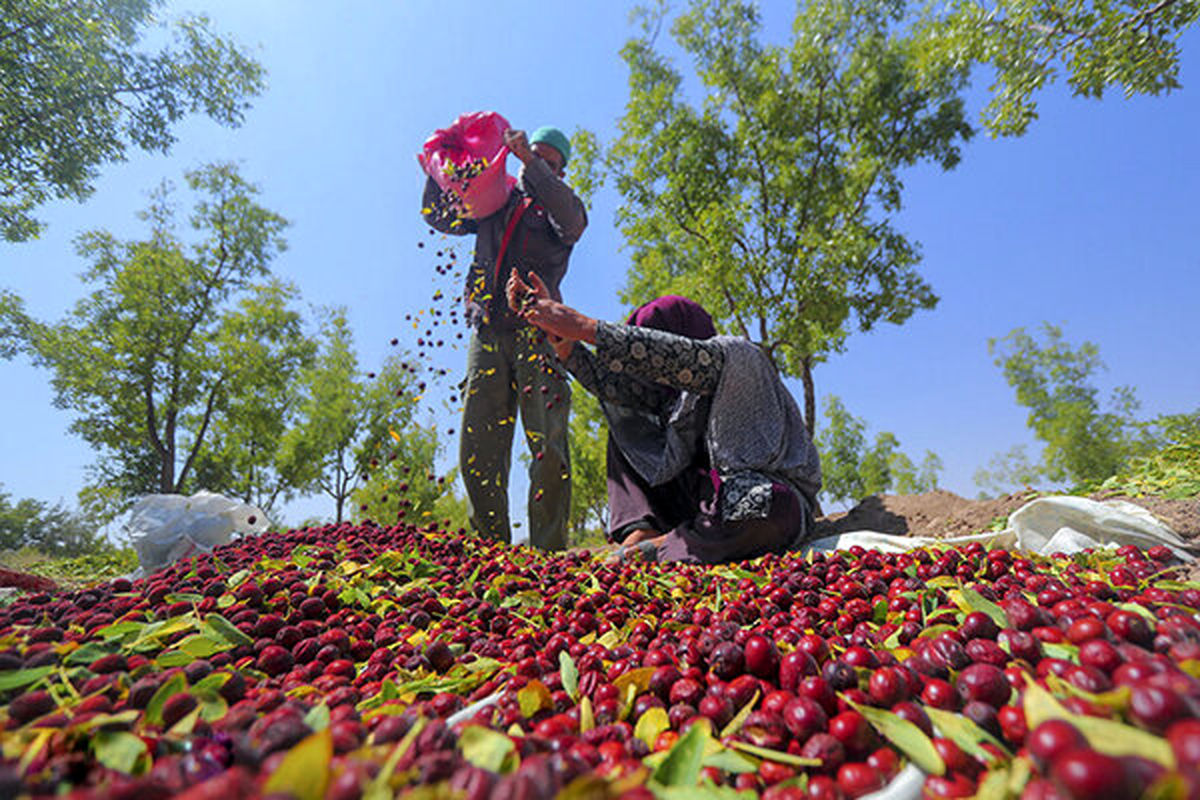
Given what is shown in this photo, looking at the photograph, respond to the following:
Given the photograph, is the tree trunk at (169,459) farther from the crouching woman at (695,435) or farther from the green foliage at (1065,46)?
the green foliage at (1065,46)

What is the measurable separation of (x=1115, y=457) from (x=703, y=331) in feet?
68.5

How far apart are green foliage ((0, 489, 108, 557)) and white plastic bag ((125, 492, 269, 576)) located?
20.3 meters

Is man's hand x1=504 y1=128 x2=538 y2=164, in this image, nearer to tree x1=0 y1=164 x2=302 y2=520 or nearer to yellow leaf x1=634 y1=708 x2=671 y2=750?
yellow leaf x1=634 y1=708 x2=671 y2=750

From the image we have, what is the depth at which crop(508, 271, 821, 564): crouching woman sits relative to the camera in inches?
107

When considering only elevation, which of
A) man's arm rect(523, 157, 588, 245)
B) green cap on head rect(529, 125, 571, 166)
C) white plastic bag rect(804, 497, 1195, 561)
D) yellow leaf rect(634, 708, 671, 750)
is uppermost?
green cap on head rect(529, 125, 571, 166)

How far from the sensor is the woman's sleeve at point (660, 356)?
9.36 ft

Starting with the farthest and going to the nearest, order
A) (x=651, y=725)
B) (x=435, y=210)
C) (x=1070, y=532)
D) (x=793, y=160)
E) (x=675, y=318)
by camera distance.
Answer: (x=793, y=160)
(x=435, y=210)
(x=675, y=318)
(x=1070, y=532)
(x=651, y=725)

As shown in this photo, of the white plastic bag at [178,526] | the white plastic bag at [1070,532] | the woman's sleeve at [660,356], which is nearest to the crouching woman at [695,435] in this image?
the woman's sleeve at [660,356]

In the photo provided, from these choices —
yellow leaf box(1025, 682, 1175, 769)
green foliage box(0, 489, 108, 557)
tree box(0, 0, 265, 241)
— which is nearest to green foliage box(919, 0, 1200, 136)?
yellow leaf box(1025, 682, 1175, 769)

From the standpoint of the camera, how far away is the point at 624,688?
1035 millimetres

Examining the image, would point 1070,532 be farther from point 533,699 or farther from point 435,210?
point 435,210

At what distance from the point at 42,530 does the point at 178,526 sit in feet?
87.3

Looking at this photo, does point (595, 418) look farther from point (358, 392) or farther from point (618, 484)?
point (618, 484)

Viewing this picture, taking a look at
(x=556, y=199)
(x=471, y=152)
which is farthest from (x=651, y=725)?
(x=471, y=152)
